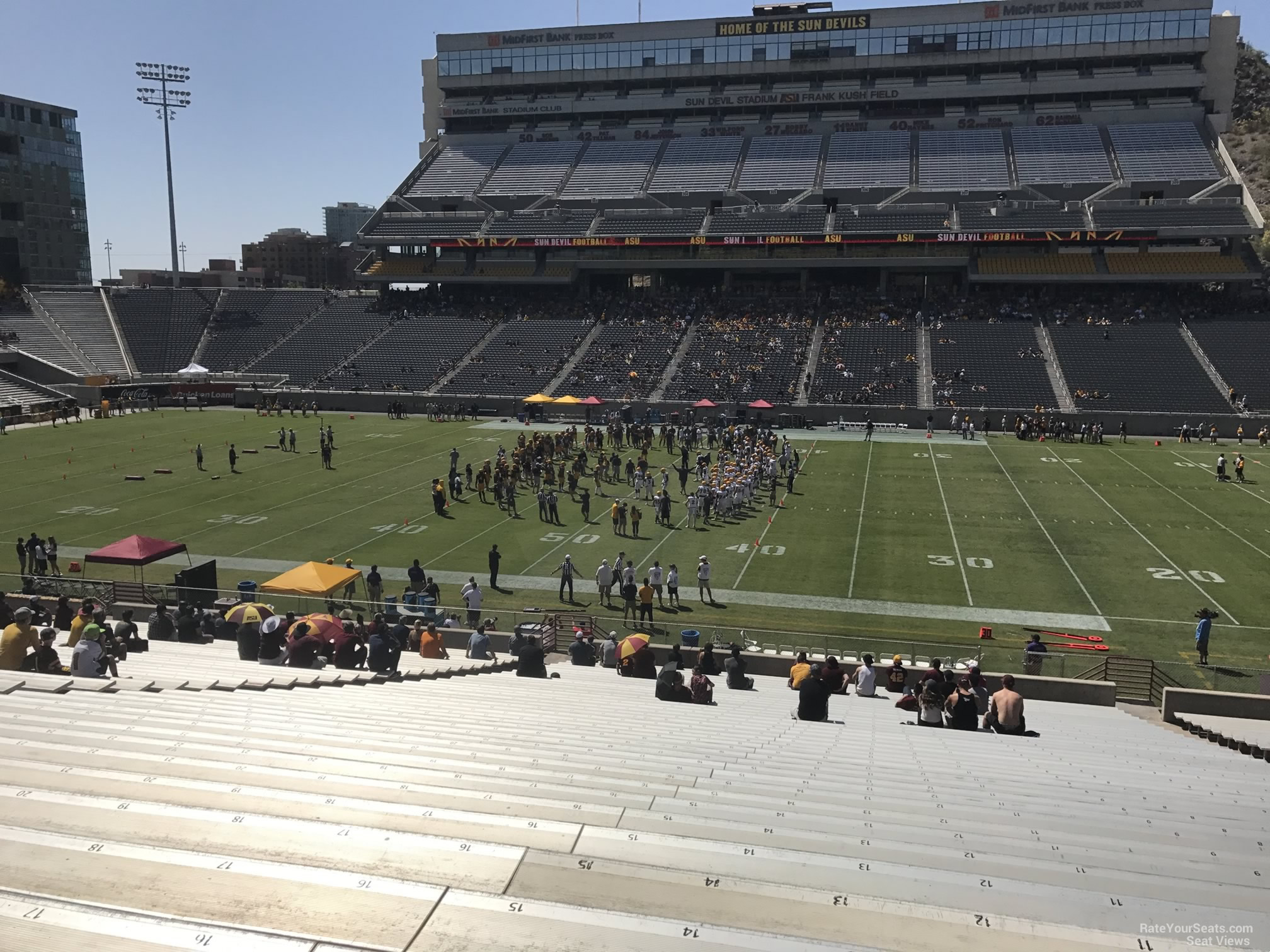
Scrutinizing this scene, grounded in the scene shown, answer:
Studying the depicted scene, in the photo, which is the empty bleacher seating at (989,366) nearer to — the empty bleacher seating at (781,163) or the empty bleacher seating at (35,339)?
the empty bleacher seating at (781,163)

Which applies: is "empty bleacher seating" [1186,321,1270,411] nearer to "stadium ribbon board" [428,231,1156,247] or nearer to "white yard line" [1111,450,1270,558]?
"stadium ribbon board" [428,231,1156,247]

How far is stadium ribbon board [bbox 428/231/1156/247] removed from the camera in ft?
186

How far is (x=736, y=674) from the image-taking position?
44.2 feet

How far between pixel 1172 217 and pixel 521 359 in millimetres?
39487

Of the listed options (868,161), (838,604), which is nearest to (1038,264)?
(868,161)

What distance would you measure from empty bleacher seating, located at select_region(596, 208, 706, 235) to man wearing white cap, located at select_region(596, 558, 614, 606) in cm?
4699

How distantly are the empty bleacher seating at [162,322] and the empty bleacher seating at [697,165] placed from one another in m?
33.8

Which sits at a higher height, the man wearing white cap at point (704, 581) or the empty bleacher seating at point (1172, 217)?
the empty bleacher seating at point (1172, 217)

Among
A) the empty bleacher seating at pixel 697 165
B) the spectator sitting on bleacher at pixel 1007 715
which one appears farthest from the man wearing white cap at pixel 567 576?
the empty bleacher seating at pixel 697 165

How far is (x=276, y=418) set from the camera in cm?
4956

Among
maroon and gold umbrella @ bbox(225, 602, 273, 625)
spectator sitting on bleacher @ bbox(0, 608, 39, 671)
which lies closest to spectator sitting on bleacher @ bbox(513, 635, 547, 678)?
maroon and gold umbrella @ bbox(225, 602, 273, 625)

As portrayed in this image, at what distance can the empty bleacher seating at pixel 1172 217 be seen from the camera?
55.4m

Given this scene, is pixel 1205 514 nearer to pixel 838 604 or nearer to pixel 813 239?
pixel 838 604

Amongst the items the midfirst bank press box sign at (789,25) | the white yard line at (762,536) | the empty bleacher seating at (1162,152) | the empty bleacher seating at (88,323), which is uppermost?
the midfirst bank press box sign at (789,25)
